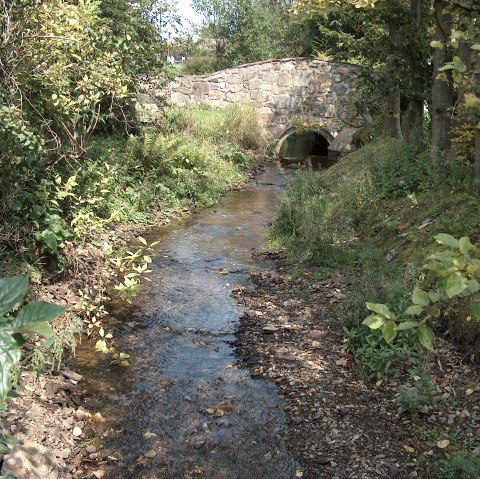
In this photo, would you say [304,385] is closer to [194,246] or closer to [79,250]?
[79,250]

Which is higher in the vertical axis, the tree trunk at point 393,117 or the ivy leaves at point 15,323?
the ivy leaves at point 15,323

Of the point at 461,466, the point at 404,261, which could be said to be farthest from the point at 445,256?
the point at 404,261

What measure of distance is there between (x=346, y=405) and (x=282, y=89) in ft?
53.5

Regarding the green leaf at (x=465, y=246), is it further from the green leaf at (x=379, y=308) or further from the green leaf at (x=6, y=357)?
the green leaf at (x=6, y=357)

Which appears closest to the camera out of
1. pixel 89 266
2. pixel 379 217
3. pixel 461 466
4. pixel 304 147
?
pixel 461 466

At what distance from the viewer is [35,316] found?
126 cm

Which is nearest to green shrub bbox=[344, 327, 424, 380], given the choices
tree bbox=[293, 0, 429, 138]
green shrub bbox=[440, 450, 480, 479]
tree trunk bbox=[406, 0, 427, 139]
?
green shrub bbox=[440, 450, 480, 479]

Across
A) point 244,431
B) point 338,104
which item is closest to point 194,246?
point 244,431

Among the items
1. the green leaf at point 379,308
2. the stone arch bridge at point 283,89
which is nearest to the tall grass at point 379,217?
the green leaf at point 379,308

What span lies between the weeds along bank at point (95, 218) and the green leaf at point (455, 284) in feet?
3.79

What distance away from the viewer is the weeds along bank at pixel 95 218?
224 inches

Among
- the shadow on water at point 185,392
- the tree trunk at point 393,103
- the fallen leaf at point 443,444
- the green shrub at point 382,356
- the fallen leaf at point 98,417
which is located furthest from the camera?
the tree trunk at point 393,103

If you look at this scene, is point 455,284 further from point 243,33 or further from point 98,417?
point 243,33

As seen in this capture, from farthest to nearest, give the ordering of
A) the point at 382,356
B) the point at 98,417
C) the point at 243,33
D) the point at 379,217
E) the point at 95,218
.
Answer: the point at 243,33 < the point at 379,217 < the point at 95,218 < the point at 382,356 < the point at 98,417
